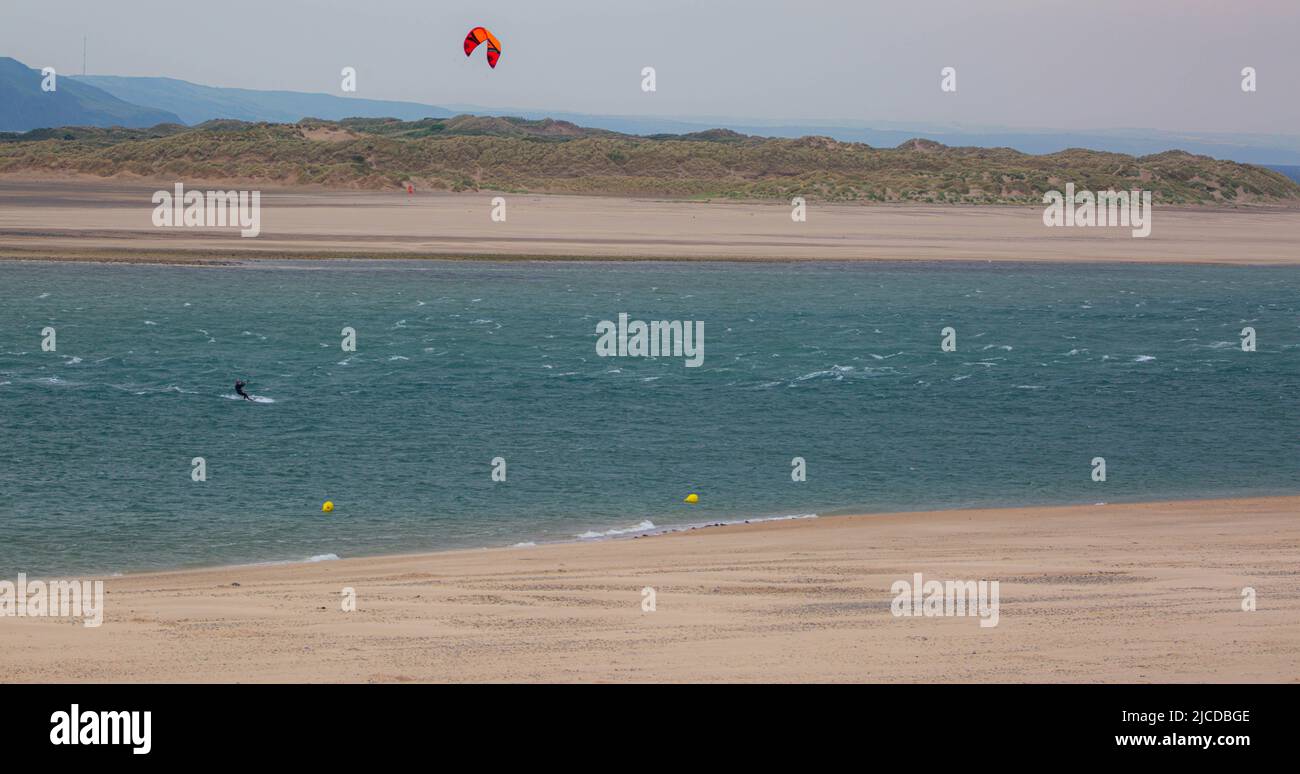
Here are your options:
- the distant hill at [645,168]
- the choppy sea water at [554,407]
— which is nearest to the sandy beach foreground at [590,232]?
the choppy sea water at [554,407]

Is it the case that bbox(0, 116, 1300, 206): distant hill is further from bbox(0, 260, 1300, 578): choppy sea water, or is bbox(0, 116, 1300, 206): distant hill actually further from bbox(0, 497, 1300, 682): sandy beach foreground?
bbox(0, 497, 1300, 682): sandy beach foreground

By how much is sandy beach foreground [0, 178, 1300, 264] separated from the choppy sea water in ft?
19.4

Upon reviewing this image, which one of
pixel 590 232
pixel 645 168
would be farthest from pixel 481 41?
pixel 645 168

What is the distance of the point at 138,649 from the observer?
34.4 feet

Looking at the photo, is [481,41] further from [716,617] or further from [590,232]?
[716,617]

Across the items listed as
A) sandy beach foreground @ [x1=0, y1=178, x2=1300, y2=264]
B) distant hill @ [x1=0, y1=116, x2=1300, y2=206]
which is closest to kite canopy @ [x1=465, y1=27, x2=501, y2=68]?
sandy beach foreground @ [x1=0, y1=178, x2=1300, y2=264]

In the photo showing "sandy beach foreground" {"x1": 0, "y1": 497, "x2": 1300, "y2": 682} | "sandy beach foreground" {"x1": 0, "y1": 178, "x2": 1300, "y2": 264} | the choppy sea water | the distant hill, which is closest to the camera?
"sandy beach foreground" {"x1": 0, "y1": 497, "x2": 1300, "y2": 682}

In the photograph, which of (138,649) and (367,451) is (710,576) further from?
(367,451)

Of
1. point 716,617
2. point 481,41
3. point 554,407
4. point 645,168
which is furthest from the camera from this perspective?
point 645,168

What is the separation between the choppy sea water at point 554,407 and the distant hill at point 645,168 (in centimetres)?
4294

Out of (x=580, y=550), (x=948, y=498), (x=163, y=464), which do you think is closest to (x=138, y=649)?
(x=580, y=550)

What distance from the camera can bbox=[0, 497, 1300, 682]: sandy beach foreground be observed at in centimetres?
993

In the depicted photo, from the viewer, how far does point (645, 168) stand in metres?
106

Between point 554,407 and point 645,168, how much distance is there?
81531mm
